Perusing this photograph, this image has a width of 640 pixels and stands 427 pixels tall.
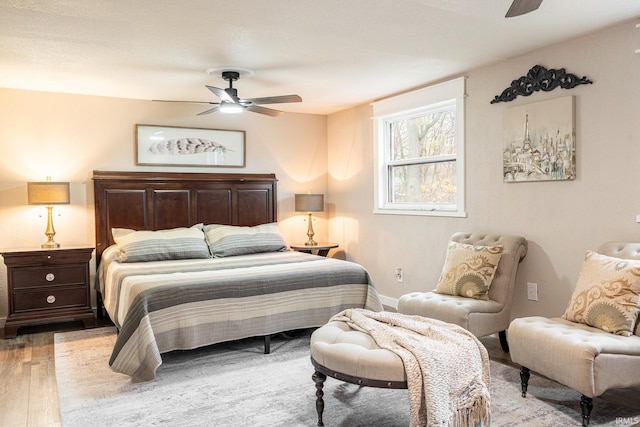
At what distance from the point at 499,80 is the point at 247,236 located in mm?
2856

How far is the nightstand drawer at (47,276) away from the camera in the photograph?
442 centimetres

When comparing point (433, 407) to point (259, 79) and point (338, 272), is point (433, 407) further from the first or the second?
point (259, 79)

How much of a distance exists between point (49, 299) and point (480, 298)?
12.6 feet

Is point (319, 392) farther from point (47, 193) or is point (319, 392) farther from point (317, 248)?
point (47, 193)

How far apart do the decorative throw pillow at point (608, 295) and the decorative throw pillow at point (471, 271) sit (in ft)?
2.36

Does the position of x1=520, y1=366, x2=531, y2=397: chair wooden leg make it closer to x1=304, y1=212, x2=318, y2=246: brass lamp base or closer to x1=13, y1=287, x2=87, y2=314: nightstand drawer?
x1=304, y1=212, x2=318, y2=246: brass lamp base

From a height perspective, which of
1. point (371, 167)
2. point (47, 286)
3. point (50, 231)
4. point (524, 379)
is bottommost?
point (524, 379)

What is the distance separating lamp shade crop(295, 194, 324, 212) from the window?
0.77m

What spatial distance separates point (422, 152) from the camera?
509 centimetres

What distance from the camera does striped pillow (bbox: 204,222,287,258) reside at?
5.00m

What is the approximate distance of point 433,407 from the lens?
2.19m

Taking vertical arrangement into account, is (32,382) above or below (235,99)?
below

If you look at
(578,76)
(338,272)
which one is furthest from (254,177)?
(578,76)

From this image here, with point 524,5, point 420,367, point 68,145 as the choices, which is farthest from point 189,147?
point 524,5
